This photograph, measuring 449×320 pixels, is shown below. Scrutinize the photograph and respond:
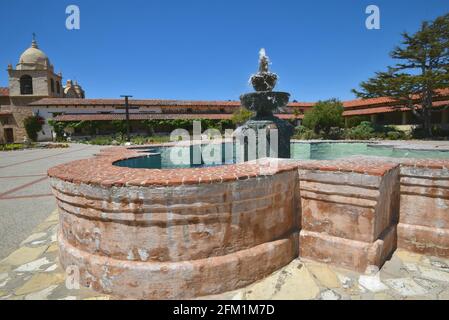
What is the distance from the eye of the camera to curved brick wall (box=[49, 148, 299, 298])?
7.95 ft

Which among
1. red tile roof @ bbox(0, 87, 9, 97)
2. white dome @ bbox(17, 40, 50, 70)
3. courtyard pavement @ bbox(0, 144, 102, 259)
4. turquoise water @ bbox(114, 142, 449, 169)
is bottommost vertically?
courtyard pavement @ bbox(0, 144, 102, 259)

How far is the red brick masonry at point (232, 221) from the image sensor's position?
2461mm

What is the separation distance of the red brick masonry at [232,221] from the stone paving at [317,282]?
0.11 metres

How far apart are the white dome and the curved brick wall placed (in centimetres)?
4667

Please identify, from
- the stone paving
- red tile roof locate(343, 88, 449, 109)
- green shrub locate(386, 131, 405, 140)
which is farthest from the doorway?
red tile roof locate(343, 88, 449, 109)

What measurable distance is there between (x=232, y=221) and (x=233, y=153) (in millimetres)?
4883

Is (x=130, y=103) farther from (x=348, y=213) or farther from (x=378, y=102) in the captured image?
(x=348, y=213)

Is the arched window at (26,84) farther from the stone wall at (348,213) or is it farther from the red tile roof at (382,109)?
the stone wall at (348,213)

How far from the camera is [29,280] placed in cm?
292

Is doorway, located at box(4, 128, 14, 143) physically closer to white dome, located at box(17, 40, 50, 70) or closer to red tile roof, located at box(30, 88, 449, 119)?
red tile roof, located at box(30, 88, 449, 119)

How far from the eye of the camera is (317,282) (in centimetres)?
271

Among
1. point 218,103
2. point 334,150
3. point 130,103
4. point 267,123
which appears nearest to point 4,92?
point 130,103

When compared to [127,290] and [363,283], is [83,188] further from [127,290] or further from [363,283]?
[363,283]
